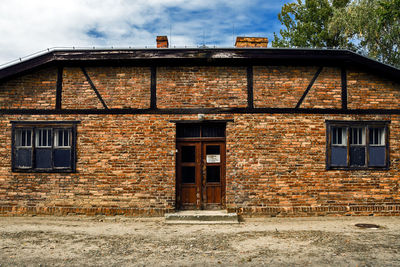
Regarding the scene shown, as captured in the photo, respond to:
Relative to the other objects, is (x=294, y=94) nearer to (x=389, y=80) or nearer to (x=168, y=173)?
(x=389, y=80)

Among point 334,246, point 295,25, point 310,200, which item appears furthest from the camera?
point 295,25

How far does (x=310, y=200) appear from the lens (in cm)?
871

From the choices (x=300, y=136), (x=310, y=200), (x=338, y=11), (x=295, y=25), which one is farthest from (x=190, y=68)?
(x=295, y=25)

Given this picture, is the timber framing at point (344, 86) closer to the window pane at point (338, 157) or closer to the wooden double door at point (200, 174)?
the window pane at point (338, 157)

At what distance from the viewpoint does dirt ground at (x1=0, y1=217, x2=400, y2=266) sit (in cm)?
541

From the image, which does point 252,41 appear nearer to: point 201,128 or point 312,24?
point 201,128

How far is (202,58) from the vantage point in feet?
28.7

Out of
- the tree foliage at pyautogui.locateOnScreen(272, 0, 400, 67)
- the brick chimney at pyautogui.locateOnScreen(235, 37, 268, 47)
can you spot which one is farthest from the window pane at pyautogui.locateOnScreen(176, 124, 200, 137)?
the tree foliage at pyautogui.locateOnScreen(272, 0, 400, 67)

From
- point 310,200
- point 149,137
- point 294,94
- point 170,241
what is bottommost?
point 170,241

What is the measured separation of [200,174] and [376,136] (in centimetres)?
553

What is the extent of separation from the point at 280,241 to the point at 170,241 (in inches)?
96.3

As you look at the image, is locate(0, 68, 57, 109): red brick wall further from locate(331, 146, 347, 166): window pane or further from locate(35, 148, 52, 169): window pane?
locate(331, 146, 347, 166): window pane

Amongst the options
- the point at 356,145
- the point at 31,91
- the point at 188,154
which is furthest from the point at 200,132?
the point at 31,91

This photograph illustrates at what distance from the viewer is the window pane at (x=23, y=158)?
352 inches
